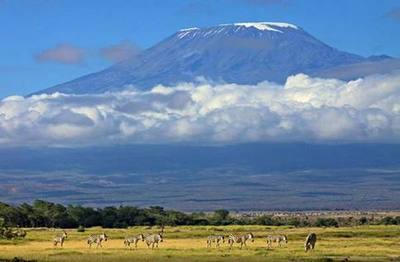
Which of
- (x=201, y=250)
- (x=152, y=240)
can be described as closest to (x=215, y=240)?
(x=152, y=240)

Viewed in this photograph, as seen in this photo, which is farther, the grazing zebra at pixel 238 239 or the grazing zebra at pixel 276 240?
the grazing zebra at pixel 238 239

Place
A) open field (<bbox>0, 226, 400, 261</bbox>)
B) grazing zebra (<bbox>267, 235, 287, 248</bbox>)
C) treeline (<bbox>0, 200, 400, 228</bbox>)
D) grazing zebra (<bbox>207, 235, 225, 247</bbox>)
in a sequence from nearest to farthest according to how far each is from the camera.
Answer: open field (<bbox>0, 226, 400, 261</bbox>) < grazing zebra (<bbox>267, 235, 287, 248</bbox>) < grazing zebra (<bbox>207, 235, 225, 247</bbox>) < treeline (<bbox>0, 200, 400, 228</bbox>)

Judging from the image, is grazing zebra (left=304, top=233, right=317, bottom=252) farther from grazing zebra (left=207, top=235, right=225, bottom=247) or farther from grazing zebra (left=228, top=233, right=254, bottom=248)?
grazing zebra (left=207, top=235, right=225, bottom=247)

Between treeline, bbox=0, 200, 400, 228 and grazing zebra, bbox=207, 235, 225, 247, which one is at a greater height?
treeline, bbox=0, 200, 400, 228

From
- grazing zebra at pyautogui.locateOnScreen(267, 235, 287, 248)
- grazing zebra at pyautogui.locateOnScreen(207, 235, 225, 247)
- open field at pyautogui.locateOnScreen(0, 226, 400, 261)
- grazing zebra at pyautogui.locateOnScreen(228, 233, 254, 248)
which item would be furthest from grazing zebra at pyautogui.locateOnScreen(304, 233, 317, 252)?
grazing zebra at pyautogui.locateOnScreen(207, 235, 225, 247)

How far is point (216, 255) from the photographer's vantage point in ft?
181

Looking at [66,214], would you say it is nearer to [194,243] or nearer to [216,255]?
[194,243]

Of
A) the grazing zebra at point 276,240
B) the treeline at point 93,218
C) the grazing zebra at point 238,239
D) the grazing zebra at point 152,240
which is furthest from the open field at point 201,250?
the treeline at point 93,218

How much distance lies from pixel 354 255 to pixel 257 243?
14798 mm

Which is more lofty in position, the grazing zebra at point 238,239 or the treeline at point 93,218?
the treeline at point 93,218

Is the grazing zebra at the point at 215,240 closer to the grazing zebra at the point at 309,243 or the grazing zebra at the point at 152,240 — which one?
the grazing zebra at the point at 152,240

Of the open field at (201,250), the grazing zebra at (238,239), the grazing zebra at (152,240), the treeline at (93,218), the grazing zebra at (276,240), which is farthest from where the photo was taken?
the treeline at (93,218)

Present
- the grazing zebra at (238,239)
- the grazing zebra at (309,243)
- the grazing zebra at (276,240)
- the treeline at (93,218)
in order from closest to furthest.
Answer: the grazing zebra at (309,243) < the grazing zebra at (276,240) < the grazing zebra at (238,239) < the treeline at (93,218)

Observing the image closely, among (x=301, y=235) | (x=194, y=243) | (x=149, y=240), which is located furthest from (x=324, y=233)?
(x=149, y=240)
